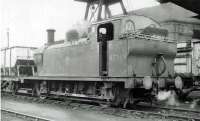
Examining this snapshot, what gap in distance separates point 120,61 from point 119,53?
0.26 metres

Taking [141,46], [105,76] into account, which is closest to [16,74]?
[105,76]

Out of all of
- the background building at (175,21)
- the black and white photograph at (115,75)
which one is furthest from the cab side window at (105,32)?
the background building at (175,21)

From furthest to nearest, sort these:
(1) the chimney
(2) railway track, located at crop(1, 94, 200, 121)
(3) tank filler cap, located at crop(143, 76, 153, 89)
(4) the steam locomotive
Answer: (1) the chimney < (4) the steam locomotive < (3) tank filler cap, located at crop(143, 76, 153, 89) < (2) railway track, located at crop(1, 94, 200, 121)

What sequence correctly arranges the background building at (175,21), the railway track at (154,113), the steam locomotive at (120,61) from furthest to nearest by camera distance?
the background building at (175,21) < the steam locomotive at (120,61) < the railway track at (154,113)

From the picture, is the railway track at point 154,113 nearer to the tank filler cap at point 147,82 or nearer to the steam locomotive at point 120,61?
the steam locomotive at point 120,61

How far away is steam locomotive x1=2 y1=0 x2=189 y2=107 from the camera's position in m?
9.70

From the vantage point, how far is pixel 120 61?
9805 millimetres

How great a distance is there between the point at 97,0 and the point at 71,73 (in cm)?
732

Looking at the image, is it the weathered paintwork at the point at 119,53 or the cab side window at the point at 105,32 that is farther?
the cab side window at the point at 105,32

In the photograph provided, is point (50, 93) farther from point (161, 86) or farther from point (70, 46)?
point (161, 86)

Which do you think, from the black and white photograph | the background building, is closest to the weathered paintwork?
the black and white photograph

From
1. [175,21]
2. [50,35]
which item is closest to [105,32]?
[50,35]

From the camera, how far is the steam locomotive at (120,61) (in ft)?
31.8

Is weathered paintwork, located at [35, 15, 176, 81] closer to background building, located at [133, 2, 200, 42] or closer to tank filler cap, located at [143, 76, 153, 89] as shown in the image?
tank filler cap, located at [143, 76, 153, 89]
